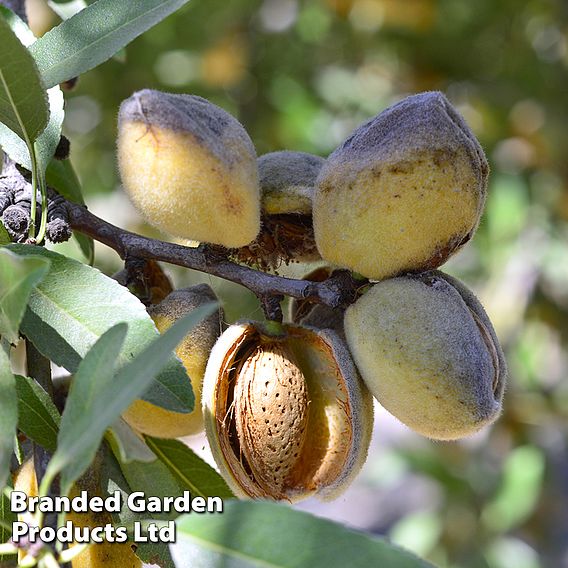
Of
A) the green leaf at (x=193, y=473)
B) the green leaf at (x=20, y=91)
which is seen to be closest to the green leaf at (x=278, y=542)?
the green leaf at (x=193, y=473)

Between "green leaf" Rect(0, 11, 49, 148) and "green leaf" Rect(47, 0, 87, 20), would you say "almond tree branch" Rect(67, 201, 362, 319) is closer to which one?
"green leaf" Rect(0, 11, 49, 148)

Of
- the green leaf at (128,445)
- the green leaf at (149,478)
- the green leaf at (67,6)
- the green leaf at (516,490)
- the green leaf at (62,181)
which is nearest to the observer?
the green leaf at (128,445)

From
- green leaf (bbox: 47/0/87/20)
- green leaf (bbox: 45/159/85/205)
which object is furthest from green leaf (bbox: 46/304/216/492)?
green leaf (bbox: 47/0/87/20)

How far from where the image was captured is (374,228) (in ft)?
2.87

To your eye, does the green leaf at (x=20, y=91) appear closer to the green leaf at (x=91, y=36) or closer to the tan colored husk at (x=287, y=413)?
the green leaf at (x=91, y=36)

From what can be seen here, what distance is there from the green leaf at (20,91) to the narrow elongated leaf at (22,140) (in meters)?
0.05

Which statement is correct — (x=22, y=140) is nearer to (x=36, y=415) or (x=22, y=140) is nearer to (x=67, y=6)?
(x=36, y=415)

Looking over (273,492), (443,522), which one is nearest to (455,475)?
(443,522)

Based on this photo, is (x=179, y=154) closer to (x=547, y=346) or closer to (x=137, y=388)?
(x=137, y=388)

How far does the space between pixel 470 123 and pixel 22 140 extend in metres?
2.05

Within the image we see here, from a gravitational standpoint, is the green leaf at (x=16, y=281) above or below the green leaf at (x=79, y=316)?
above

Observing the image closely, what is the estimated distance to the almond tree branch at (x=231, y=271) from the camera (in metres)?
0.91

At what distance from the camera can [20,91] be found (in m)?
0.85

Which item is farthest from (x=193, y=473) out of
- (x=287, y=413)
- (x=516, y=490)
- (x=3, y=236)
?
(x=516, y=490)
